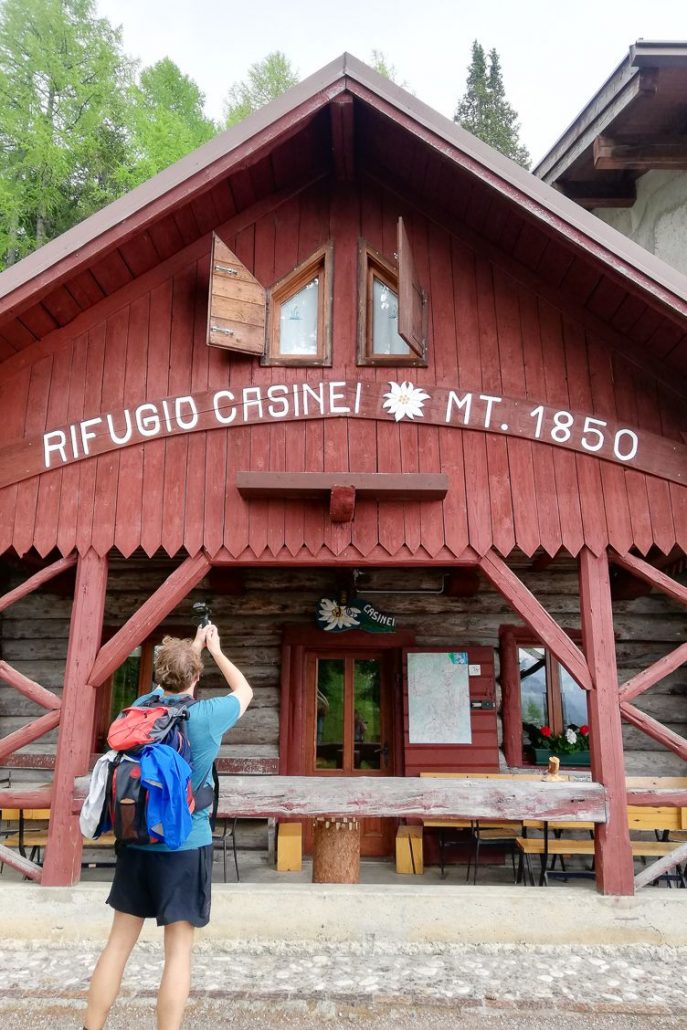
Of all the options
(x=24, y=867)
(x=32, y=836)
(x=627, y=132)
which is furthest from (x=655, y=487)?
(x=32, y=836)

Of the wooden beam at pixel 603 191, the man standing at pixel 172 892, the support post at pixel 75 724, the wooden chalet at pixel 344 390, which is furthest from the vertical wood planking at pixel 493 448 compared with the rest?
the wooden beam at pixel 603 191

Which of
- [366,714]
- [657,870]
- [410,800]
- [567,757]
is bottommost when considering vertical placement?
[657,870]

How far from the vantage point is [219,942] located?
536 centimetres

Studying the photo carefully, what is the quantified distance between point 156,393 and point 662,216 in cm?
760

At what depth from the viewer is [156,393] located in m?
6.51

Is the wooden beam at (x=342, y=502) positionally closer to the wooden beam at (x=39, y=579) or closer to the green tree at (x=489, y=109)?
the wooden beam at (x=39, y=579)

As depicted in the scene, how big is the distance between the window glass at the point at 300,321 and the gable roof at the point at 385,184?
958 mm

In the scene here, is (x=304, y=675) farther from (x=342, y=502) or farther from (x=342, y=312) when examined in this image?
(x=342, y=312)

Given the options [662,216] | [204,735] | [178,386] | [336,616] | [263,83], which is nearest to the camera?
[204,735]

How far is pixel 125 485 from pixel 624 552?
165 inches

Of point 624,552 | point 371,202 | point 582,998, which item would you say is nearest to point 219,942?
point 582,998

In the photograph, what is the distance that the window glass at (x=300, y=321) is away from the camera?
269 inches

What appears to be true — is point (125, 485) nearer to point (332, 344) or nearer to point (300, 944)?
point (332, 344)

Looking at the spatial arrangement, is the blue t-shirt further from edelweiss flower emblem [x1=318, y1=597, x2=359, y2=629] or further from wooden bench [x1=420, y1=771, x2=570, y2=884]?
edelweiss flower emblem [x1=318, y1=597, x2=359, y2=629]
